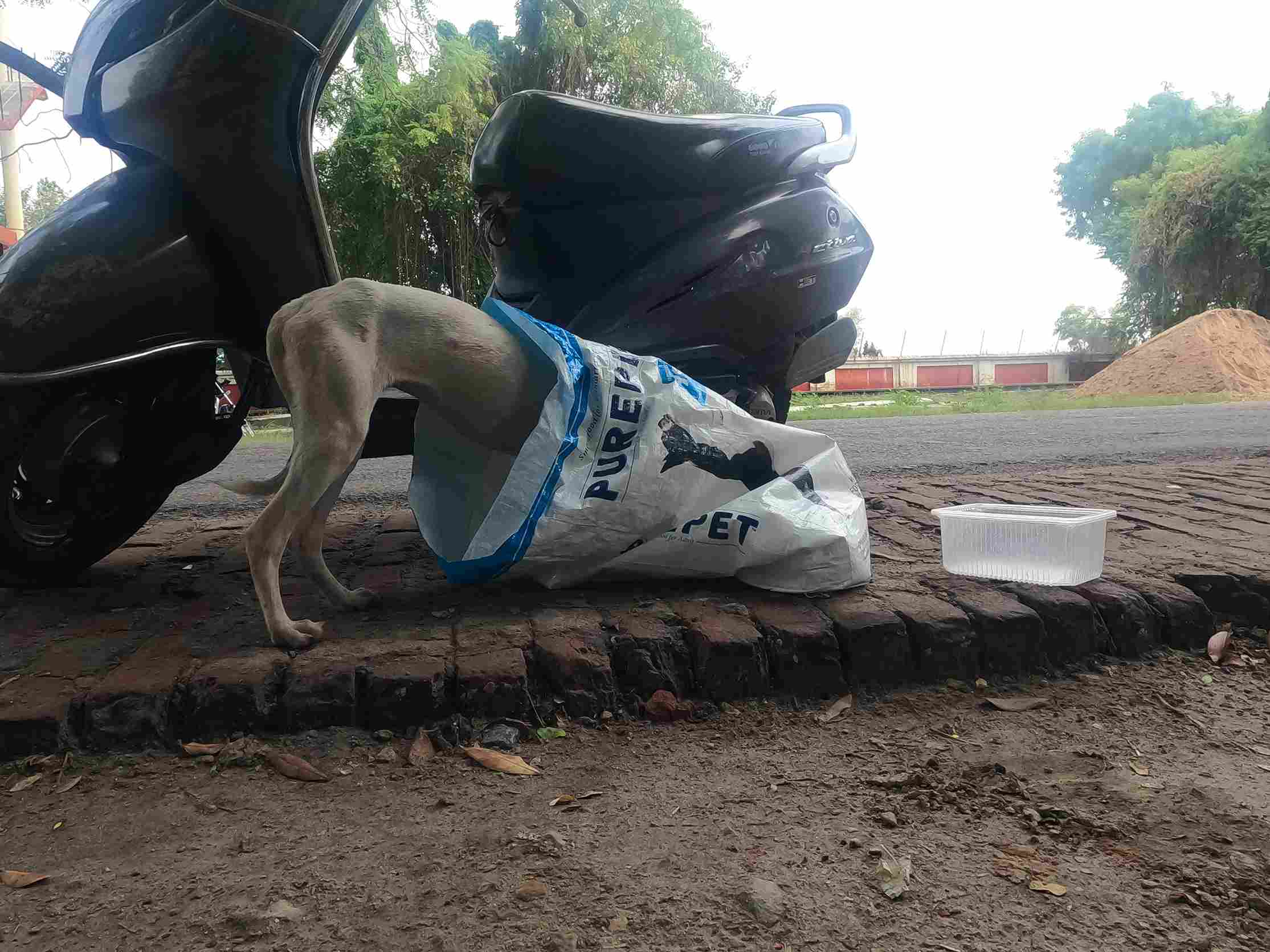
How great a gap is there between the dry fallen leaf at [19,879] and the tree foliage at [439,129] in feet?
37.9

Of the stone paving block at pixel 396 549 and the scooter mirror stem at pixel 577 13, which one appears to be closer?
the stone paving block at pixel 396 549

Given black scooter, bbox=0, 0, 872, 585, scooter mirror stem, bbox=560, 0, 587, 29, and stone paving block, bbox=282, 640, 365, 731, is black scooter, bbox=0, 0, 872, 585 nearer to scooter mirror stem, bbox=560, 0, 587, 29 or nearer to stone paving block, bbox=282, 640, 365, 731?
scooter mirror stem, bbox=560, 0, 587, 29

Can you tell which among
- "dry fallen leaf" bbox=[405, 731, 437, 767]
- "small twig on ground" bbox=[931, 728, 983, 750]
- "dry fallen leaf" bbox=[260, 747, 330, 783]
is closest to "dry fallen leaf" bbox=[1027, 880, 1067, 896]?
"small twig on ground" bbox=[931, 728, 983, 750]

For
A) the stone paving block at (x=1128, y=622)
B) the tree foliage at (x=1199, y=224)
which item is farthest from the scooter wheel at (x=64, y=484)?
the tree foliage at (x=1199, y=224)

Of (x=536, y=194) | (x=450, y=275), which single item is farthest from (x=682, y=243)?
(x=450, y=275)

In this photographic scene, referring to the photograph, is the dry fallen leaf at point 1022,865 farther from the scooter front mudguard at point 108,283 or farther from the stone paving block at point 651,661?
the scooter front mudguard at point 108,283

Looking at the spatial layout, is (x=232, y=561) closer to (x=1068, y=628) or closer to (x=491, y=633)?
(x=491, y=633)

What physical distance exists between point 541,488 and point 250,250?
3.10 ft

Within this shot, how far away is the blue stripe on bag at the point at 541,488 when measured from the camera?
1750 mm

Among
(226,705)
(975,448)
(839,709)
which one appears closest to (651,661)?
(839,709)

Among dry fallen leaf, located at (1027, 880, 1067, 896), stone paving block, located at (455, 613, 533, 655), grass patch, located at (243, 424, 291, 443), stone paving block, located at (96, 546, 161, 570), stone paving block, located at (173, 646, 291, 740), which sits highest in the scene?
grass patch, located at (243, 424, 291, 443)

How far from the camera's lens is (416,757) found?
132 cm

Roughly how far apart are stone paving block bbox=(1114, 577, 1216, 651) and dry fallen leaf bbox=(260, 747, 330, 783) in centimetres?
163

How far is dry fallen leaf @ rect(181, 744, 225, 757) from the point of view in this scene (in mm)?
1337
